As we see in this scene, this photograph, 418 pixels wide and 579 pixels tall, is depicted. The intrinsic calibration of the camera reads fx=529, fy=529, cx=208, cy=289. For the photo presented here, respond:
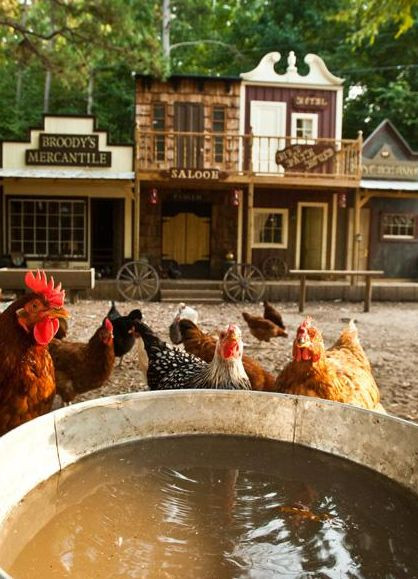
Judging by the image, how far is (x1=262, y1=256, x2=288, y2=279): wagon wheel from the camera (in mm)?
16953

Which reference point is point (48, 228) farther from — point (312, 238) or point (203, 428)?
point (203, 428)

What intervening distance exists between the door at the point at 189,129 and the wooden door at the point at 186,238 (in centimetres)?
195

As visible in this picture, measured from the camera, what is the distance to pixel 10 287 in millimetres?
9359

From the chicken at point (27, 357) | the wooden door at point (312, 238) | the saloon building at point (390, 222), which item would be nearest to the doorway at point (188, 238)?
the wooden door at point (312, 238)

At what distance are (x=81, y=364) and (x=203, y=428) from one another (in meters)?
2.63

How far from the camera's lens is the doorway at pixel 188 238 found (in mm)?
17344

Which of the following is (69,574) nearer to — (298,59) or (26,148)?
(26,148)

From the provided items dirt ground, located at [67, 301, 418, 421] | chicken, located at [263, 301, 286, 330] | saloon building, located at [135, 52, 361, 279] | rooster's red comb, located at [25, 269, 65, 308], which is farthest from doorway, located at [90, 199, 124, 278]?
rooster's red comb, located at [25, 269, 65, 308]

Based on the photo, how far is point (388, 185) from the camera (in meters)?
16.2

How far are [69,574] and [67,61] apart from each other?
11.0 m

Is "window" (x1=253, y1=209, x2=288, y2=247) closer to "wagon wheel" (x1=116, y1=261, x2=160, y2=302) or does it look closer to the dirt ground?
the dirt ground

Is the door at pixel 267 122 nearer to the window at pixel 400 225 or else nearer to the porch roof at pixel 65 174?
the porch roof at pixel 65 174

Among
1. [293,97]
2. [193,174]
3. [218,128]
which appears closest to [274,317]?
[193,174]

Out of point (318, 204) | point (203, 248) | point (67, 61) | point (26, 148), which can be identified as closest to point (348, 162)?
point (318, 204)
